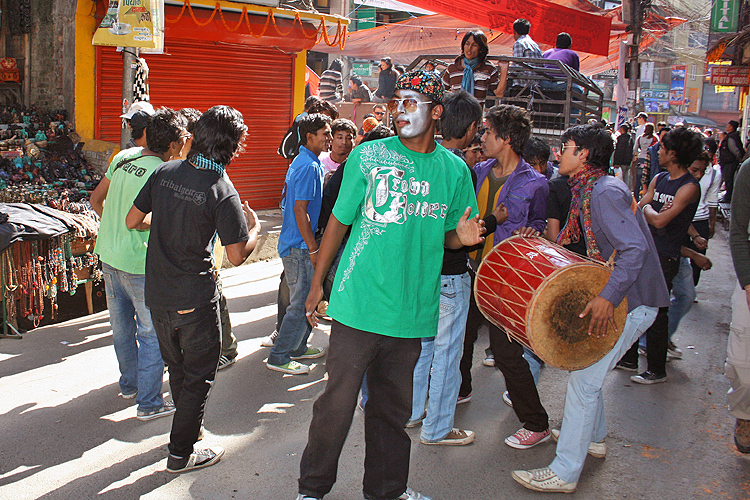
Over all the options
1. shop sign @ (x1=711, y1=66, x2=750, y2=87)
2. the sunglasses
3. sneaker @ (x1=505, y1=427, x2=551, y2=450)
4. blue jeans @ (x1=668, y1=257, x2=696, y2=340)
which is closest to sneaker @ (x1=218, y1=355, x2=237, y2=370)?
sneaker @ (x1=505, y1=427, x2=551, y2=450)

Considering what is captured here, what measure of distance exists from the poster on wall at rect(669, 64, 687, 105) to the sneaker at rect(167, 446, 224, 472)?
55549 mm

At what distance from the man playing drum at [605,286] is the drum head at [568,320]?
6 cm

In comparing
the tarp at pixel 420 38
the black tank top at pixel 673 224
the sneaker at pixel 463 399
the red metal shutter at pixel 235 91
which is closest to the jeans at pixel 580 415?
the sneaker at pixel 463 399

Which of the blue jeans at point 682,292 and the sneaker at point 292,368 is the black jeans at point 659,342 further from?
the sneaker at point 292,368

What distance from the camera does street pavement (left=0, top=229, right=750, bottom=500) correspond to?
3.50 metres

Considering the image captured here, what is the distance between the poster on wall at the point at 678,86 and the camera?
51.4m

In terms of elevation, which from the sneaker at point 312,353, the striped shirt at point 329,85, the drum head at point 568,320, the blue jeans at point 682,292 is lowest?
the sneaker at point 312,353

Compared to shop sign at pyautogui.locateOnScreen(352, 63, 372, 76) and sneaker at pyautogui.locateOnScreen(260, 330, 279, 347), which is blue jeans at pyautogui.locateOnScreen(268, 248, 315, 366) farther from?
shop sign at pyautogui.locateOnScreen(352, 63, 372, 76)

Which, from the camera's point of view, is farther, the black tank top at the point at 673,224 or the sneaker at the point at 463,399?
the black tank top at the point at 673,224

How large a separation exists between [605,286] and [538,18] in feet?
37.7

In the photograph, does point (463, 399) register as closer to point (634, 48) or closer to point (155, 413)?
point (155, 413)

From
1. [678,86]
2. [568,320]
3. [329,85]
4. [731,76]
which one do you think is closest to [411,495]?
[568,320]

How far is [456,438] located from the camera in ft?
13.3

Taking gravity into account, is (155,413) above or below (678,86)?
below
